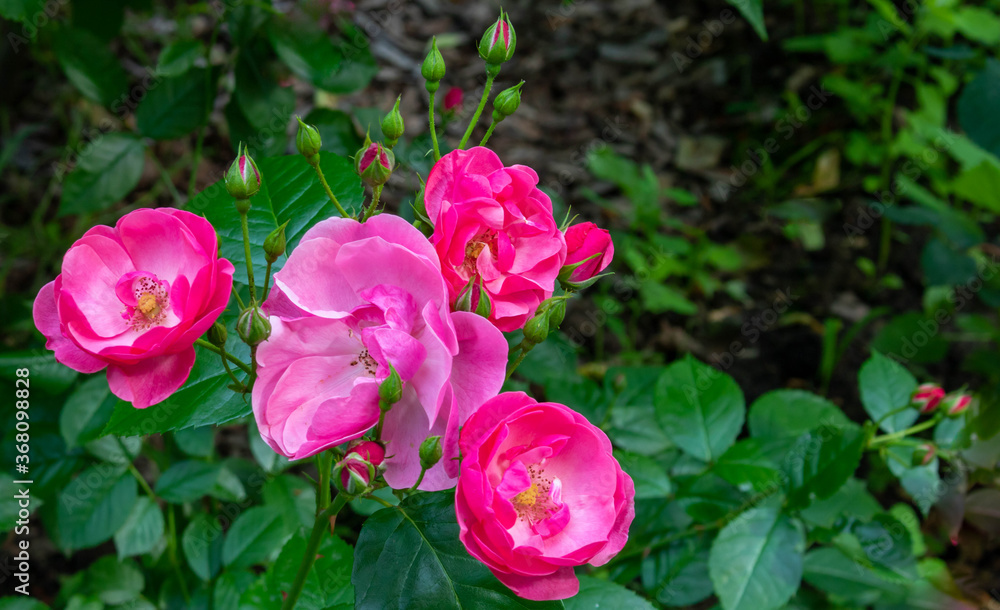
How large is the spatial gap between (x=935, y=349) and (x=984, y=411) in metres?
1.50

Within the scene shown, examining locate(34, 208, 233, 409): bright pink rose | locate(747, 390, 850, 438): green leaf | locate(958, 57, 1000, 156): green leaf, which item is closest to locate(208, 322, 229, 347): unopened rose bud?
locate(34, 208, 233, 409): bright pink rose

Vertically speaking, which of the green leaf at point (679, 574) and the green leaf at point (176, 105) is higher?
the green leaf at point (176, 105)

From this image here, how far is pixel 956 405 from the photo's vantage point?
1399 mm

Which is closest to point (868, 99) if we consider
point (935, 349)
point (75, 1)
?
point (935, 349)

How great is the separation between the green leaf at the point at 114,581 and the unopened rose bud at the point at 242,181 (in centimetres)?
112

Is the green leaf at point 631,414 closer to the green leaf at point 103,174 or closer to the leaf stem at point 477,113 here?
the leaf stem at point 477,113

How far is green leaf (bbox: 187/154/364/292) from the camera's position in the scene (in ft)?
3.29

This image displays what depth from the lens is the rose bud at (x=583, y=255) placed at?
83cm

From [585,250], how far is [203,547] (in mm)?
1180

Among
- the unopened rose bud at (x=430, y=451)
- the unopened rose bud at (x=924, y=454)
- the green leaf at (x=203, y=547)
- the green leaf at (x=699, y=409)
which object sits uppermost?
the unopened rose bud at (x=430, y=451)

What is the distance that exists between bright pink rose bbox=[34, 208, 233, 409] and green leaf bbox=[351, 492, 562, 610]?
0.29 metres

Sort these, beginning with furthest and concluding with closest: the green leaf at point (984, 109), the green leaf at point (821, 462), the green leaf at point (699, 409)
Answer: the green leaf at point (984, 109), the green leaf at point (699, 409), the green leaf at point (821, 462)

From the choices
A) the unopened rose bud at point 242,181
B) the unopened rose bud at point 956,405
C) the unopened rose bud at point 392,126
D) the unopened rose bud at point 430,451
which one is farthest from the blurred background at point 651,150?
the unopened rose bud at point 430,451

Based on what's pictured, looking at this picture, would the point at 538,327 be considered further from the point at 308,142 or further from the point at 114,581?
the point at 114,581
